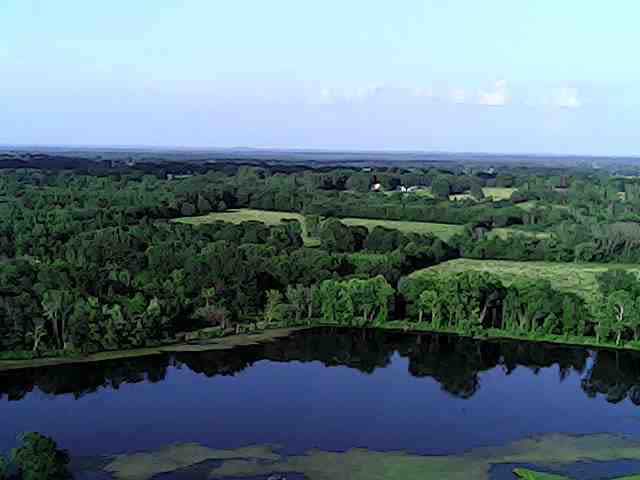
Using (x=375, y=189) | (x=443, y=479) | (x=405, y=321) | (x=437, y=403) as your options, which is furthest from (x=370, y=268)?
(x=375, y=189)

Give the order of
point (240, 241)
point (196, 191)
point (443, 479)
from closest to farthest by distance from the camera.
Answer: point (443, 479) → point (240, 241) → point (196, 191)

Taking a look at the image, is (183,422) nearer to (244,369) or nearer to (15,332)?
(244,369)

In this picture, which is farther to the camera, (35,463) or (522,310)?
(522,310)

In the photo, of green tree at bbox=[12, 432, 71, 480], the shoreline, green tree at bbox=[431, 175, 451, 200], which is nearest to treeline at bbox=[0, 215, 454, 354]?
the shoreline

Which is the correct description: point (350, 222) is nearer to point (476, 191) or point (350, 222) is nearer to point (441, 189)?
point (441, 189)

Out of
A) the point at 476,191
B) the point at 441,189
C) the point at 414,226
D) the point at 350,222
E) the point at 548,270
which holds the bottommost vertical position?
the point at 548,270

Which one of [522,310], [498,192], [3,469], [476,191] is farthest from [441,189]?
[3,469]
